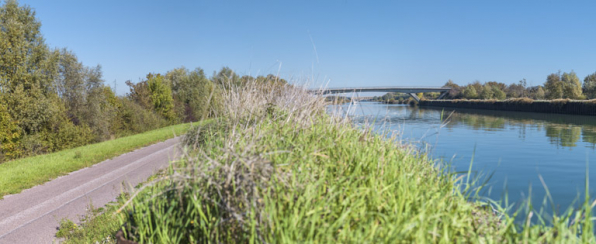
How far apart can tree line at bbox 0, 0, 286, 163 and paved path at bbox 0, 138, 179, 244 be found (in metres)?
4.99

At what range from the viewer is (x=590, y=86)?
62.8m

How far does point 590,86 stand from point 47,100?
7275 centimetres

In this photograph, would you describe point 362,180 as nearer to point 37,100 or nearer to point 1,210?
point 1,210

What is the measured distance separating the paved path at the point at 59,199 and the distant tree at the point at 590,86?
70735mm

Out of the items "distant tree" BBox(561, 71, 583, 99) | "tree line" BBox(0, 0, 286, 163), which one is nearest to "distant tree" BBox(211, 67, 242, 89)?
→ "tree line" BBox(0, 0, 286, 163)

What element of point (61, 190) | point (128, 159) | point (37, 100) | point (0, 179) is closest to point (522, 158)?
point (128, 159)

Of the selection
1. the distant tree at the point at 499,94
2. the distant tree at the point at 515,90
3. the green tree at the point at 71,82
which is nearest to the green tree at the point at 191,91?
the green tree at the point at 71,82

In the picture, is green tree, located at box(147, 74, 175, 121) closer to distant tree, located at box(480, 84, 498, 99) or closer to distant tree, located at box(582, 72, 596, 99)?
distant tree, located at box(582, 72, 596, 99)

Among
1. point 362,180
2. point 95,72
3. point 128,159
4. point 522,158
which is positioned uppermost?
point 95,72

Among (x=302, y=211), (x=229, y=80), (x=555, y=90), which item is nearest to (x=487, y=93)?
(x=555, y=90)

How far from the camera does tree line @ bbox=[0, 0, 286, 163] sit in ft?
65.6

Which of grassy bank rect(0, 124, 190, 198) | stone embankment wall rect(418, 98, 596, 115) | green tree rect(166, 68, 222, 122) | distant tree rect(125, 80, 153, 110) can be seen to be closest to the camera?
grassy bank rect(0, 124, 190, 198)

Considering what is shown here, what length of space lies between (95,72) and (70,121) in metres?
6.40

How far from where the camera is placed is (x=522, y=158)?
58.2 feet
